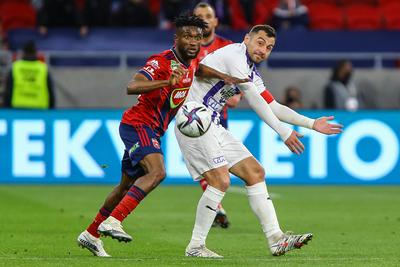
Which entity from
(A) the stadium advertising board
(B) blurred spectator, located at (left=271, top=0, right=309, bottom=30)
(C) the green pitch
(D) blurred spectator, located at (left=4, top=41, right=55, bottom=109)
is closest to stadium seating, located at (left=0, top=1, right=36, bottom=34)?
(D) blurred spectator, located at (left=4, top=41, right=55, bottom=109)

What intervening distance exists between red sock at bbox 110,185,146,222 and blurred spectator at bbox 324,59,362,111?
11.5 meters

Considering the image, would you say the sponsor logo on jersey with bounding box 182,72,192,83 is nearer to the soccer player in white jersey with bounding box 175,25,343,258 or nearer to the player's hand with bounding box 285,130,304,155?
the soccer player in white jersey with bounding box 175,25,343,258

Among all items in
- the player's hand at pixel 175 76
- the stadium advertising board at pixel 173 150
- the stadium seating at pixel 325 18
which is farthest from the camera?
the stadium seating at pixel 325 18

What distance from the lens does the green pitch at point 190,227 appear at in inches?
366

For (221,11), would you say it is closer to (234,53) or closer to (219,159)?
(234,53)


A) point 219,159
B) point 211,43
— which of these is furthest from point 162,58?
point 211,43

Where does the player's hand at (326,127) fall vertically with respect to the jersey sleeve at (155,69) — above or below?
below

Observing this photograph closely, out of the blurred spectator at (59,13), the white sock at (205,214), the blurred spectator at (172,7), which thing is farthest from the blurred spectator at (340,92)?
the white sock at (205,214)

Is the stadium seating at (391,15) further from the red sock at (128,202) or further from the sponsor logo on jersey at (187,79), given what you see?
the red sock at (128,202)

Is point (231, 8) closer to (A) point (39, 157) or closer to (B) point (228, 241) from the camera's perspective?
(A) point (39, 157)

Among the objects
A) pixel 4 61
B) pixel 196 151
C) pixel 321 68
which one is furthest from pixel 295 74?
pixel 196 151

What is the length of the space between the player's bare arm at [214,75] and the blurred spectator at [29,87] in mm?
8996

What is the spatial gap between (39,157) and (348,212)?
19.2 feet

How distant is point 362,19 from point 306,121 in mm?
14664
